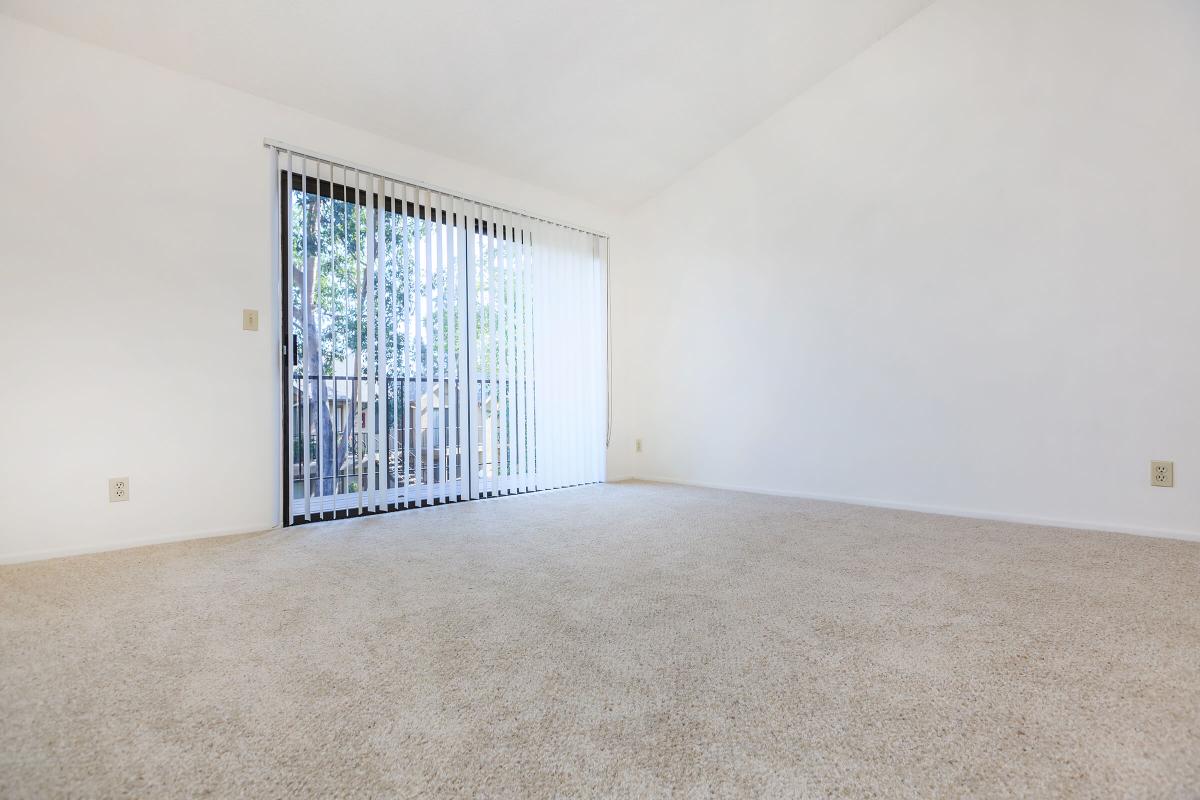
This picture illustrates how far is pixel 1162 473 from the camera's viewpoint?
230 cm

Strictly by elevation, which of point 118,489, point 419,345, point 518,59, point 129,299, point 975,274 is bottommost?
point 118,489

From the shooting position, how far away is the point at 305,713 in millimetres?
994

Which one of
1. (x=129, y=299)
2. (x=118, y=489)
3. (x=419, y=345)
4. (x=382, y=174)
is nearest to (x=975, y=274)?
(x=419, y=345)

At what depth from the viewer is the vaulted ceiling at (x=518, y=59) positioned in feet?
7.43

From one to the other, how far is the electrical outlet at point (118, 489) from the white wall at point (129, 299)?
29 mm

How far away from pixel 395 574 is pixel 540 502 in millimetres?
1525

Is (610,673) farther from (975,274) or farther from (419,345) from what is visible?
(975,274)

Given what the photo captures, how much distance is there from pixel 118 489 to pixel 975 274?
14.1 ft

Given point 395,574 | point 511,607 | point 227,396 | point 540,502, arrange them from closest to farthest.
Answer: point 511,607, point 395,574, point 227,396, point 540,502

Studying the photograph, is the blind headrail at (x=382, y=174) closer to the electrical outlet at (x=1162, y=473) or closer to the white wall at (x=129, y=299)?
the white wall at (x=129, y=299)

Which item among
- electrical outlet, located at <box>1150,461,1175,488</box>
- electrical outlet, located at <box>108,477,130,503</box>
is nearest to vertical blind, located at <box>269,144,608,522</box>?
electrical outlet, located at <box>108,477,130,503</box>

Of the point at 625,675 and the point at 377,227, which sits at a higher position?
the point at 377,227

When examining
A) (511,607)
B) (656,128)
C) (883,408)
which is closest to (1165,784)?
(511,607)

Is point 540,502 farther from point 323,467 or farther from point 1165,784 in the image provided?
point 1165,784
